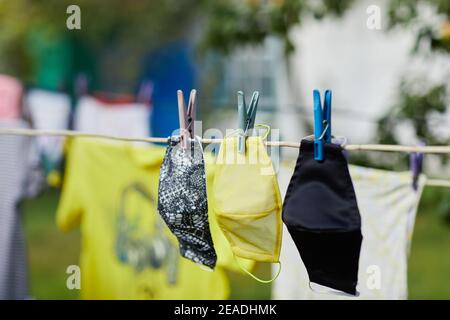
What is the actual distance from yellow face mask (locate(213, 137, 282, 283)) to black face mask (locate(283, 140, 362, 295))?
0.06 m

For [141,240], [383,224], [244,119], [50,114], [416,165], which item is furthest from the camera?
[50,114]

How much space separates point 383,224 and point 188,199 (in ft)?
3.33

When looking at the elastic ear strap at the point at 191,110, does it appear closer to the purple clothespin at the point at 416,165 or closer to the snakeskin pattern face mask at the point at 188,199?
the snakeskin pattern face mask at the point at 188,199

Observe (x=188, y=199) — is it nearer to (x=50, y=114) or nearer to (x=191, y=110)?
(x=191, y=110)

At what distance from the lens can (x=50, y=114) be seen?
158 inches

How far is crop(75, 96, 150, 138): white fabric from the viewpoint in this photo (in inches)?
161

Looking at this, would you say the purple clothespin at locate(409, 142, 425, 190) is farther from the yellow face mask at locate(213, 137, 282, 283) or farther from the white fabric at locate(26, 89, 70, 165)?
the white fabric at locate(26, 89, 70, 165)

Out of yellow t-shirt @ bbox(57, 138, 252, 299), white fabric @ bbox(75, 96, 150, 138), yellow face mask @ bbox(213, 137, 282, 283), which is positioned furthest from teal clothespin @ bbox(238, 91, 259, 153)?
white fabric @ bbox(75, 96, 150, 138)

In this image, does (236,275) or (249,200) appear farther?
(236,275)

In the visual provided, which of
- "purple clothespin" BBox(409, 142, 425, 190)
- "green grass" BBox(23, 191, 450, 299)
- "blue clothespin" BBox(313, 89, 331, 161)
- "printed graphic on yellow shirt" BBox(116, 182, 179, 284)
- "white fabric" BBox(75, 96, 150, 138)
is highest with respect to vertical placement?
"white fabric" BBox(75, 96, 150, 138)

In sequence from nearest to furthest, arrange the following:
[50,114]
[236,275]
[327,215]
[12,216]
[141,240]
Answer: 1. [327,215]
2. [141,240]
3. [12,216]
4. [50,114]
5. [236,275]

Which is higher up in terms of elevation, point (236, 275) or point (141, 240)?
point (141, 240)

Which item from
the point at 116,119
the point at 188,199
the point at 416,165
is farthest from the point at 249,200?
the point at 116,119
